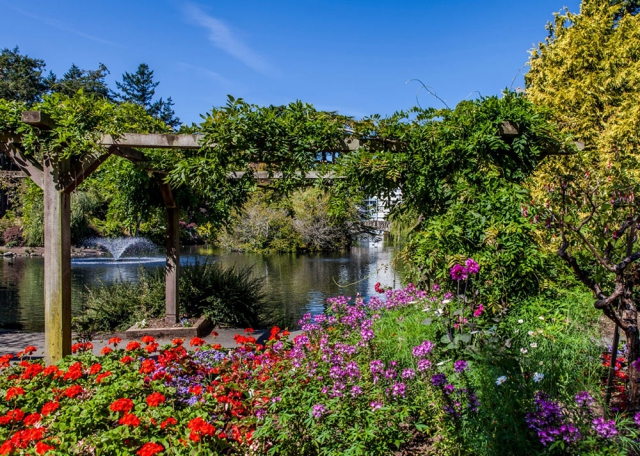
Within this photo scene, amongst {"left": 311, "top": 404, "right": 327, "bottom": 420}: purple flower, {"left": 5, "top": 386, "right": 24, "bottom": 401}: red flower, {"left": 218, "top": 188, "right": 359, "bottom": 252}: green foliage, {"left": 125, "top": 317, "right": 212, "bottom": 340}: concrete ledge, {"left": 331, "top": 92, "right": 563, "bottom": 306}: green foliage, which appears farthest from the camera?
{"left": 218, "top": 188, "right": 359, "bottom": 252}: green foliage

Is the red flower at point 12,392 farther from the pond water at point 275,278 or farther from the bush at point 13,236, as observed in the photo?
the bush at point 13,236

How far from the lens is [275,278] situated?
39.5 feet

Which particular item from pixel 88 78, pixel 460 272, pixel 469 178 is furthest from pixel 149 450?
pixel 88 78

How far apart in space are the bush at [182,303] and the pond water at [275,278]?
0.42 metres

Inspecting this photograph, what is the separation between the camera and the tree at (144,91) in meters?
32.5

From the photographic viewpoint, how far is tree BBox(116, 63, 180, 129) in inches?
1280

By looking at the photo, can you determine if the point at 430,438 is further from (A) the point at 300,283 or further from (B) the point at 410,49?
(A) the point at 300,283

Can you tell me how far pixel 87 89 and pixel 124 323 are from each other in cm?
2865

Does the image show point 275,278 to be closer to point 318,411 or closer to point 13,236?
point 318,411

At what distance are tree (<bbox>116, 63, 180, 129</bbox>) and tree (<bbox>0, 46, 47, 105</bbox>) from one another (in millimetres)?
6412

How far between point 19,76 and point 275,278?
22.4m

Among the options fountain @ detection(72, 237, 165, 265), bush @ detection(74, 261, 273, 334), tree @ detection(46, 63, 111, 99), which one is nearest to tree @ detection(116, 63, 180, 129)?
tree @ detection(46, 63, 111, 99)

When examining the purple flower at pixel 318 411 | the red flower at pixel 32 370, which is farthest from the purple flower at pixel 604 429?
the red flower at pixel 32 370

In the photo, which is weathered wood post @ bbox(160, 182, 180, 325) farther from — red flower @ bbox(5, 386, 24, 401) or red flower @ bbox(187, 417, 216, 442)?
red flower @ bbox(187, 417, 216, 442)
